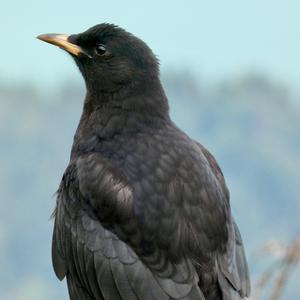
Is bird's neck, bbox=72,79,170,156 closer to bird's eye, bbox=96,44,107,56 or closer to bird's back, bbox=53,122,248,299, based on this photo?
bird's back, bbox=53,122,248,299

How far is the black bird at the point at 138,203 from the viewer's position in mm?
7527

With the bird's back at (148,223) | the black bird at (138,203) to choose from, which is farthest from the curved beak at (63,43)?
the bird's back at (148,223)

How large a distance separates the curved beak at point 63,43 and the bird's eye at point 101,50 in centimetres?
9

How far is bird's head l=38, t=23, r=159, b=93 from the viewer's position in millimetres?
8125

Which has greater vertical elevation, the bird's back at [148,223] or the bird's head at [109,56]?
the bird's head at [109,56]

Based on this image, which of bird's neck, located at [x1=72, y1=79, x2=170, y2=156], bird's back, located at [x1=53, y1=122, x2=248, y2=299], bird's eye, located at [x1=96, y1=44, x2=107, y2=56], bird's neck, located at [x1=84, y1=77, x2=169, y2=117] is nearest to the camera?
bird's back, located at [x1=53, y1=122, x2=248, y2=299]

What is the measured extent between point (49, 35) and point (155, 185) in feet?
4.40

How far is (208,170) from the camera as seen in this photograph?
7801 mm

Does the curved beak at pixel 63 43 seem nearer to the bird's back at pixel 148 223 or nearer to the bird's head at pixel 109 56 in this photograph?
the bird's head at pixel 109 56

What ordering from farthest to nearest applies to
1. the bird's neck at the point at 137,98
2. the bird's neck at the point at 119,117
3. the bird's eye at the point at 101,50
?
the bird's eye at the point at 101,50, the bird's neck at the point at 137,98, the bird's neck at the point at 119,117

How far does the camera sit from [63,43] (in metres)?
8.32

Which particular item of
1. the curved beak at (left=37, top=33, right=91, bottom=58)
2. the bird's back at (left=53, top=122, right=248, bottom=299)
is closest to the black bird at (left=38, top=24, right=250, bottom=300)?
the bird's back at (left=53, top=122, right=248, bottom=299)

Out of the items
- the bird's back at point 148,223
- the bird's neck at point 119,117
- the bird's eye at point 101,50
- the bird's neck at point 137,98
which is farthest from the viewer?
the bird's eye at point 101,50

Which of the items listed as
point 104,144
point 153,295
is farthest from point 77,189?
point 153,295
